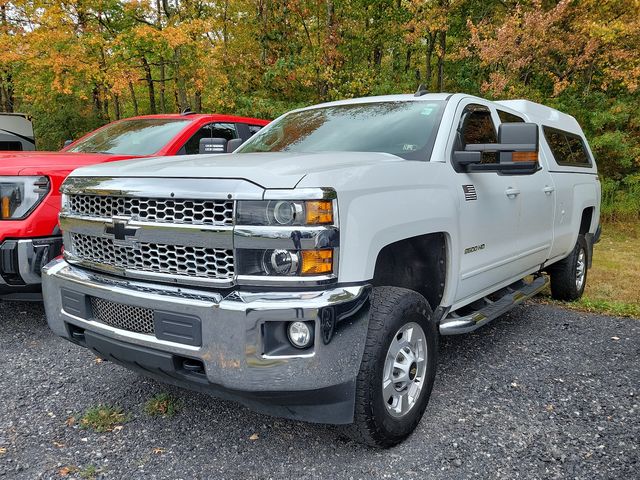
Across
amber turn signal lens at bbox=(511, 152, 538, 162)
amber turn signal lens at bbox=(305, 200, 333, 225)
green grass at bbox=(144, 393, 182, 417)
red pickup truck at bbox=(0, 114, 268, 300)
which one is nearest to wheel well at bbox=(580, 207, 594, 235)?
amber turn signal lens at bbox=(511, 152, 538, 162)

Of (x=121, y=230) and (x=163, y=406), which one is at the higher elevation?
(x=121, y=230)

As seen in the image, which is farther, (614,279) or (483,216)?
(614,279)

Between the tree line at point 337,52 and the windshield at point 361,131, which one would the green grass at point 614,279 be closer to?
the tree line at point 337,52

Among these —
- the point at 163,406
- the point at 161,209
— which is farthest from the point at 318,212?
the point at 163,406

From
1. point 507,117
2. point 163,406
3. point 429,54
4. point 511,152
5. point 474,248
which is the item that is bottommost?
point 163,406

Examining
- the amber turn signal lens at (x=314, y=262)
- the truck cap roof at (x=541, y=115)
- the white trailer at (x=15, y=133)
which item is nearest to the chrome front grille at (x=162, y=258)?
the amber turn signal lens at (x=314, y=262)

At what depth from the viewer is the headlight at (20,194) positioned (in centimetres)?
389

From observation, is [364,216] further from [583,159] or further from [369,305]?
[583,159]

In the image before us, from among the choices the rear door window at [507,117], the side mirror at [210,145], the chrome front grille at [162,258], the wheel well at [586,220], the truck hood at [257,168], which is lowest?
the wheel well at [586,220]

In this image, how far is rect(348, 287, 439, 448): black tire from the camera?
2.38m

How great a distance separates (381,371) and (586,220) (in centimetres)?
438

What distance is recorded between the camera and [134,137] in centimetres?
559

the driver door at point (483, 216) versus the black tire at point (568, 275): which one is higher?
the driver door at point (483, 216)

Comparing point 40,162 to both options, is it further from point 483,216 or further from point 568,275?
point 568,275
